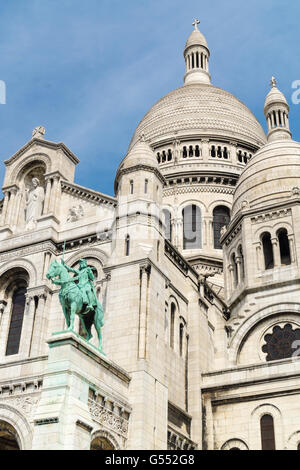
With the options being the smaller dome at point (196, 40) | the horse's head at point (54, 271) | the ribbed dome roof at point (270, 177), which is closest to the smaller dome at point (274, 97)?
the ribbed dome roof at point (270, 177)

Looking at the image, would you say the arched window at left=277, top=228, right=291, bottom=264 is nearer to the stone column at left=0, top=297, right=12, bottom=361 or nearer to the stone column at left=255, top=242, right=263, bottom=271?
the stone column at left=255, top=242, right=263, bottom=271

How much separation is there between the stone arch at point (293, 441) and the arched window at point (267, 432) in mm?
794

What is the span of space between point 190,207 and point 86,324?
29862 millimetres

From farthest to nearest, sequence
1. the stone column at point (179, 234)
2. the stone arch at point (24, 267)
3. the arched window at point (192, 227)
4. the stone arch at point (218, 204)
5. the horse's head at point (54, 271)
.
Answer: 1. the stone arch at point (218, 204)
2. the arched window at point (192, 227)
3. the stone column at point (179, 234)
4. the stone arch at point (24, 267)
5. the horse's head at point (54, 271)

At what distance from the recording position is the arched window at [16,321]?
3316cm

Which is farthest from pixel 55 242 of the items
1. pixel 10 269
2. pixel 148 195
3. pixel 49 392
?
pixel 49 392

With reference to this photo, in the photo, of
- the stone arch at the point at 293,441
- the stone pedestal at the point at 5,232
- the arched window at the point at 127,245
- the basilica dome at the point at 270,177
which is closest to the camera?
the stone arch at the point at 293,441

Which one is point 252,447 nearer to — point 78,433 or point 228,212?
point 78,433

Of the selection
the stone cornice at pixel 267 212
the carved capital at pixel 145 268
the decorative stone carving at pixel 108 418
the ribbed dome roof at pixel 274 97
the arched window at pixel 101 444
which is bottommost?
the arched window at pixel 101 444

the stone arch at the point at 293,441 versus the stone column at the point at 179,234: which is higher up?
the stone column at the point at 179,234

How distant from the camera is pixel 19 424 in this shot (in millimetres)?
24484

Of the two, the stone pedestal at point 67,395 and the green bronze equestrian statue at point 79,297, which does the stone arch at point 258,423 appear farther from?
the green bronze equestrian statue at point 79,297

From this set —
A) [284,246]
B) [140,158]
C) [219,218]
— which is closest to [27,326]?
[140,158]

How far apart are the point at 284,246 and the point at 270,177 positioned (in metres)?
5.40
